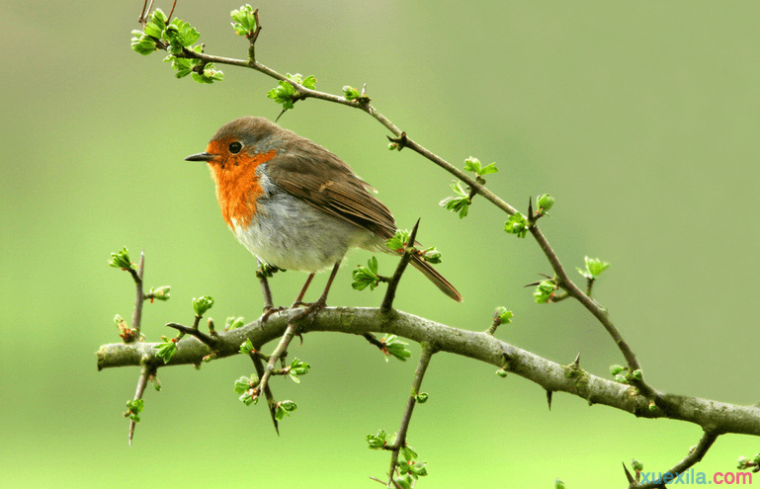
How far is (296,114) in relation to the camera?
8.12 m

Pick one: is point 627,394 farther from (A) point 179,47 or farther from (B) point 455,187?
(A) point 179,47

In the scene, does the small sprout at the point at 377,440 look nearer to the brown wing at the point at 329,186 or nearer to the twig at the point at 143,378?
the twig at the point at 143,378

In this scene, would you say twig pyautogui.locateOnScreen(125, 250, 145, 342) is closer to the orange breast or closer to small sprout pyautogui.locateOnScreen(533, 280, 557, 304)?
the orange breast

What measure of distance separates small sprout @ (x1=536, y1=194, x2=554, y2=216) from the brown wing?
1101 mm

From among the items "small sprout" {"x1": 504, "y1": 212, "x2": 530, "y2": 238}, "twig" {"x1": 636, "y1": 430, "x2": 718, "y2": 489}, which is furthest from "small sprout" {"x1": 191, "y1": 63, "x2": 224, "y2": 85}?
"twig" {"x1": 636, "y1": 430, "x2": 718, "y2": 489}

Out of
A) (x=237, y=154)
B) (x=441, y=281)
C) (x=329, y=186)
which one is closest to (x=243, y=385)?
(x=441, y=281)

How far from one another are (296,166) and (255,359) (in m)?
1.09

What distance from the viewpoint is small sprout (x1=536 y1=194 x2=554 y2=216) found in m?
1.36

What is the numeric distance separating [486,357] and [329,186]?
1152 millimetres

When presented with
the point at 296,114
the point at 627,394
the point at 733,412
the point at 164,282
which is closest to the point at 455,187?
the point at 627,394

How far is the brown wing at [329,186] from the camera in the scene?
2500 mm

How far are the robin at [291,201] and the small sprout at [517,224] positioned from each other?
39.0 inches

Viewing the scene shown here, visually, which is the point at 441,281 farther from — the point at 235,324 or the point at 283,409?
the point at 283,409

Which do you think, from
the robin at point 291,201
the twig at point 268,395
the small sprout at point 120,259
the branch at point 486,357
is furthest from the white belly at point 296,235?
the twig at point 268,395
